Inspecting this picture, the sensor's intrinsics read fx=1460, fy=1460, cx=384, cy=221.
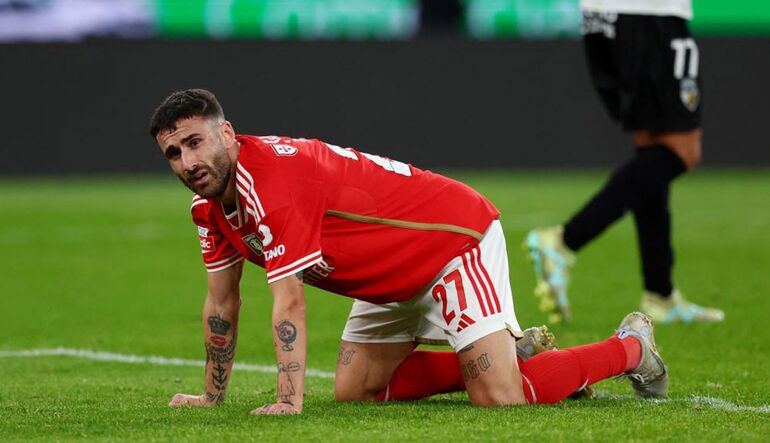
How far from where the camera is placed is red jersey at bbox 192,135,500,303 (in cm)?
484

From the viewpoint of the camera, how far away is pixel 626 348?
549 cm

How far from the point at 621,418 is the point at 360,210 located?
1.14 meters

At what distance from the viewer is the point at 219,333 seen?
546cm

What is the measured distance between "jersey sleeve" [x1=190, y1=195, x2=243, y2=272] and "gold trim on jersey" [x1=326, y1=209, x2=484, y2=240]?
486 millimetres

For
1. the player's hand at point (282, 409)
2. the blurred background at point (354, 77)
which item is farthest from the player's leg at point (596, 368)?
the blurred background at point (354, 77)

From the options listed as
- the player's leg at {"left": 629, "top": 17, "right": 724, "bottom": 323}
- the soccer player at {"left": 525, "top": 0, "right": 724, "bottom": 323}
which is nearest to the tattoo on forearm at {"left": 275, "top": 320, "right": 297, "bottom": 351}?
the soccer player at {"left": 525, "top": 0, "right": 724, "bottom": 323}

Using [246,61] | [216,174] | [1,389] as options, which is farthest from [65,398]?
[246,61]

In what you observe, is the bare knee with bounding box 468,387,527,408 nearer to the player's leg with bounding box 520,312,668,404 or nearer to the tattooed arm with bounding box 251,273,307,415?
the player's leg with bounding box 520,312,668,404

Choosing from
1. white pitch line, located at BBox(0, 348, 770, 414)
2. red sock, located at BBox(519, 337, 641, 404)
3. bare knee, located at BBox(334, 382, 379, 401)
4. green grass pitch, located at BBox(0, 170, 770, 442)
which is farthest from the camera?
white pitch line, located at BBox(0, 348, 770, 414)

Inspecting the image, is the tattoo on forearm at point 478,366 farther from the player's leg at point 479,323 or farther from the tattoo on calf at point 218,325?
the tattoo on calf at point 218,325

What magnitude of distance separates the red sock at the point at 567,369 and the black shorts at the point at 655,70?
2777 millimetres

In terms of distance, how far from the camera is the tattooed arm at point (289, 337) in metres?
4.84

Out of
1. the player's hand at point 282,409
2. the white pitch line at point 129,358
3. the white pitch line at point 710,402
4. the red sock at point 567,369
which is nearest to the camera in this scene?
the player's hand at point 282,409

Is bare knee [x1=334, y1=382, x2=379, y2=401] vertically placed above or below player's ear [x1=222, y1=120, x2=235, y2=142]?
below
